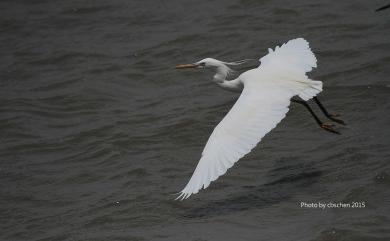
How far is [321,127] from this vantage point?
7.04 m

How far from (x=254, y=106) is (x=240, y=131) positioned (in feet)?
1.29

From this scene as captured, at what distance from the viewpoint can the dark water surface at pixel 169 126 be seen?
6.09m

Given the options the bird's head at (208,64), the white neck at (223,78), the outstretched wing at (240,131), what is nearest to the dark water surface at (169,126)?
the outstretched wing at (240,131)

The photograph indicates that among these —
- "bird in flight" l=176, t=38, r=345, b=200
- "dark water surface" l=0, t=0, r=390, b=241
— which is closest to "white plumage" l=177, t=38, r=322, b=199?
"bird in flight" l=176, t=38, r=345, b=200

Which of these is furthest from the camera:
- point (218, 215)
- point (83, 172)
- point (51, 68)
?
point (51, 68)

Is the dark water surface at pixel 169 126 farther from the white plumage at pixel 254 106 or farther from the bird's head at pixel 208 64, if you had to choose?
the bird's head at pixel 208 64

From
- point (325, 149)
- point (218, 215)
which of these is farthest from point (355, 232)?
point (325, 149)

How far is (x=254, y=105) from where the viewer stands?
19.9 feet

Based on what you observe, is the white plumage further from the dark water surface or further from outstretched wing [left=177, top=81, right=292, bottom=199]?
the dark water surface

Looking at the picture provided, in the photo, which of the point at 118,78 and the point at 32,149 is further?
the point at 118,78

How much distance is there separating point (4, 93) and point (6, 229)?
3.73 m

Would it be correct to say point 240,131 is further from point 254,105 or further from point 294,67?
point 294,67

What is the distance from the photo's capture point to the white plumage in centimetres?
545

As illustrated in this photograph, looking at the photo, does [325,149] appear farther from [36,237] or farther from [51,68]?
[51,68]
